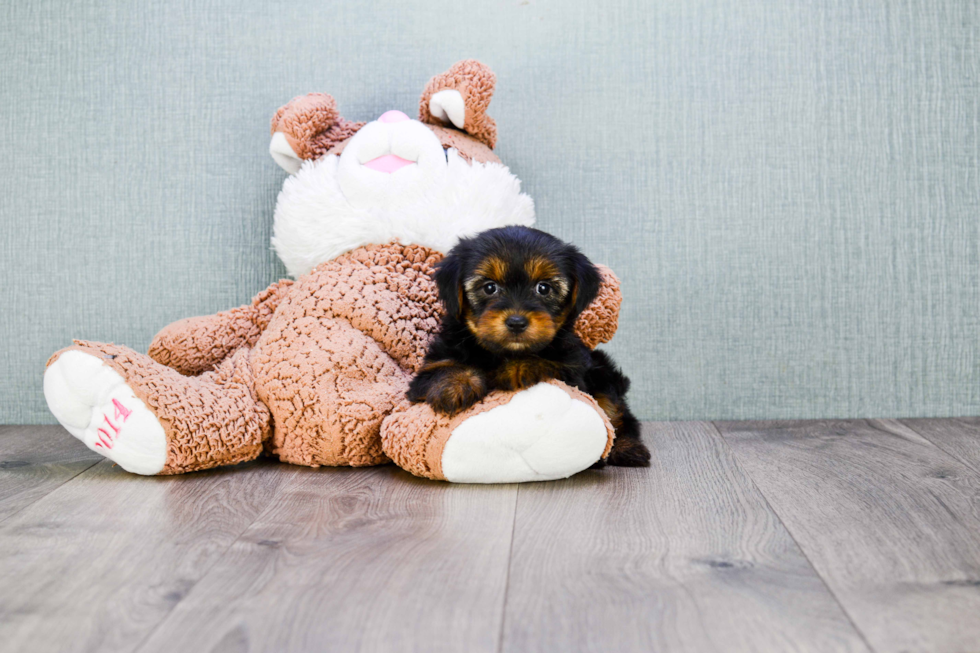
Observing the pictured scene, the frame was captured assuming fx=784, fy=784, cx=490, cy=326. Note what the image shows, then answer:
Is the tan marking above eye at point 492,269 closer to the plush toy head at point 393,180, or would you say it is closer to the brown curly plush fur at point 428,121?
the plush toy head at point 393,180

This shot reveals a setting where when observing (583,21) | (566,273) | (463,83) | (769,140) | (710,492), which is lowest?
(710,492)

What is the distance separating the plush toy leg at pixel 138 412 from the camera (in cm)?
169

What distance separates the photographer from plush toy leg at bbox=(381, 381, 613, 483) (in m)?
1.62

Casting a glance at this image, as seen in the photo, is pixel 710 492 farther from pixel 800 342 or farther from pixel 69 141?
pixel 69 141

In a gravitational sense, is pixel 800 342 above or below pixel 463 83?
below

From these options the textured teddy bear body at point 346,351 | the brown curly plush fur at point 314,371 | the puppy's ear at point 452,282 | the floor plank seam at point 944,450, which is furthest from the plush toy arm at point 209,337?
the floor plank seam at point 944,450

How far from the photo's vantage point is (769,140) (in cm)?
243

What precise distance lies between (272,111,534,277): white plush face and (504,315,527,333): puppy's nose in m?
0.56

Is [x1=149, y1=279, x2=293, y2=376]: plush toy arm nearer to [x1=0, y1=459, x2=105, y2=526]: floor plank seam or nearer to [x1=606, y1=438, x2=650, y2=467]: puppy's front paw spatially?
[x1=0, y1=459, x2=105, y2=526]: floor plank seam

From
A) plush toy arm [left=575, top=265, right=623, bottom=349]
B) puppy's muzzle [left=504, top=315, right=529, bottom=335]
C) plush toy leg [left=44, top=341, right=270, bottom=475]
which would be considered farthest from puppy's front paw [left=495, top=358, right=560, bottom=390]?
plush toy leg [left=44, top=341, right=270, bottom=475]

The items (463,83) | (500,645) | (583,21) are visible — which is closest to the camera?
(500,645)

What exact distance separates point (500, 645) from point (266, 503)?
0.77 metres

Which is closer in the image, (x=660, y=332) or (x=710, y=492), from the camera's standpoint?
(x=710, y=492)

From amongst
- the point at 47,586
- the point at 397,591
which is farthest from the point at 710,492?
the point at 47,586
